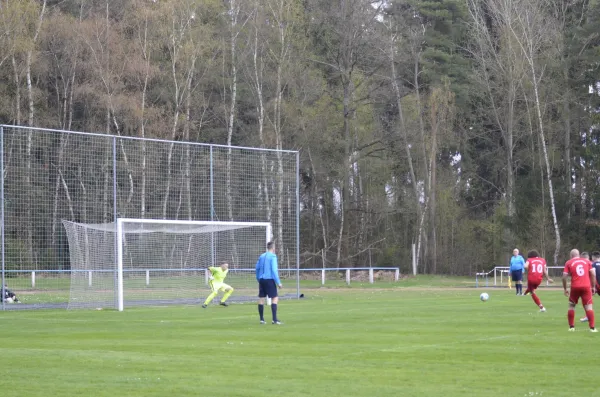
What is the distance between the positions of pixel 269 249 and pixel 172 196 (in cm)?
1828

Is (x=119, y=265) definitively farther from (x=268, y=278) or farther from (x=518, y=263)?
(x=518, y=263)

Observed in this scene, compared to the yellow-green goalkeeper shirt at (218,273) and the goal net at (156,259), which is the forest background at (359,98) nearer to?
the goal net at (156,259)

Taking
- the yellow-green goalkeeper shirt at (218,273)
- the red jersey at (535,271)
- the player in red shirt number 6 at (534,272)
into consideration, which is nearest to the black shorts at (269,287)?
the player in red shirt number 6 at (534,272)

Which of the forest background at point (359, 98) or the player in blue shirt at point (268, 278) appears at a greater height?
the forest background at point (359, 98)

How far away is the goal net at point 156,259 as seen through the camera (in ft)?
108

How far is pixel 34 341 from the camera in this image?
19328 millimetres

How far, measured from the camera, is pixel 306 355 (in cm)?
1609

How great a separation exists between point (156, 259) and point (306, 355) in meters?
20.6

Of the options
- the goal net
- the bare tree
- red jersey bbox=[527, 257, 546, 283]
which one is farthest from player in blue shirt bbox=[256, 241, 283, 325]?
the bare tree

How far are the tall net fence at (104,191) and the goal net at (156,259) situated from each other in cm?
152

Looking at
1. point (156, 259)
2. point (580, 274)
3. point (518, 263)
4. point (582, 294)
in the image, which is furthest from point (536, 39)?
point (582, 294)

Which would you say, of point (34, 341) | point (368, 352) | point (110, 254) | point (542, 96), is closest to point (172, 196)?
Result: point (110, 254)

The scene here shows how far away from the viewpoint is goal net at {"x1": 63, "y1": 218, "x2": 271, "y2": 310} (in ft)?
108

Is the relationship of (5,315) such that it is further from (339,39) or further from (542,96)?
(542,96)
